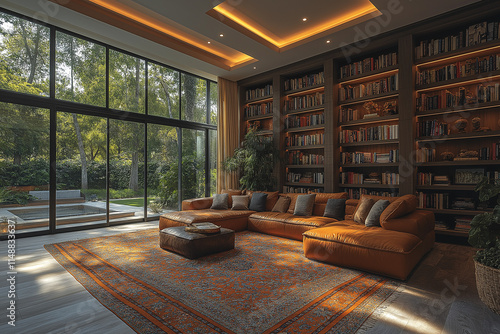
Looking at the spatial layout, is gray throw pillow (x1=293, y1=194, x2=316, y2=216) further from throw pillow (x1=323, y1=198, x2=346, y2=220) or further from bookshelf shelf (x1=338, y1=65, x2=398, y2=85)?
bookshelf shelf (x1=338, y1=65, x2=398, y2=85)

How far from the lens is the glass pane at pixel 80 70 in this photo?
484 cm

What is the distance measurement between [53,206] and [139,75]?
3.07 metres

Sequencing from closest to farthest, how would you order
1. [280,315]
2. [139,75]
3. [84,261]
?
1. [280,315]
2. [84,261]
3. [139,75]

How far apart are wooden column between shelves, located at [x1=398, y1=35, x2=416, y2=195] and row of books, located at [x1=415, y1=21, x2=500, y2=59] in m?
0.22

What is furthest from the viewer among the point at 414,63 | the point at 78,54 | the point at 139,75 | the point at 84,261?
the point at 139,75

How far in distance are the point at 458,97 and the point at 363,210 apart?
236cm

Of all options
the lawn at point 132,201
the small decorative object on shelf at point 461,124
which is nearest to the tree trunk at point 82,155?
the lawn at point 132,201

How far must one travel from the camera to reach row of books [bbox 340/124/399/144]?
4798 millimetres

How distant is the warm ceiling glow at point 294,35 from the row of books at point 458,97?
1683 mm

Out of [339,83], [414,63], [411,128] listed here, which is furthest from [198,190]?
[414,63]

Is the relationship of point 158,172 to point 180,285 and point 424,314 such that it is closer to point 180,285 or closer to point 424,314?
point 180,285

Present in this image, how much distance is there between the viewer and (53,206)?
4.75 m

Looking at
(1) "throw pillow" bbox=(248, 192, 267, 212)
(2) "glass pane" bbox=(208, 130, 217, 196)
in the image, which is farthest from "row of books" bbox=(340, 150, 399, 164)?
(2) "glass pane" bbox=(208, 130, 217, 196)

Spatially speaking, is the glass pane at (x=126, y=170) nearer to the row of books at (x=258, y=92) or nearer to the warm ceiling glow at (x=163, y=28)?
the warm ceiling glow at (x=163, y=28)
